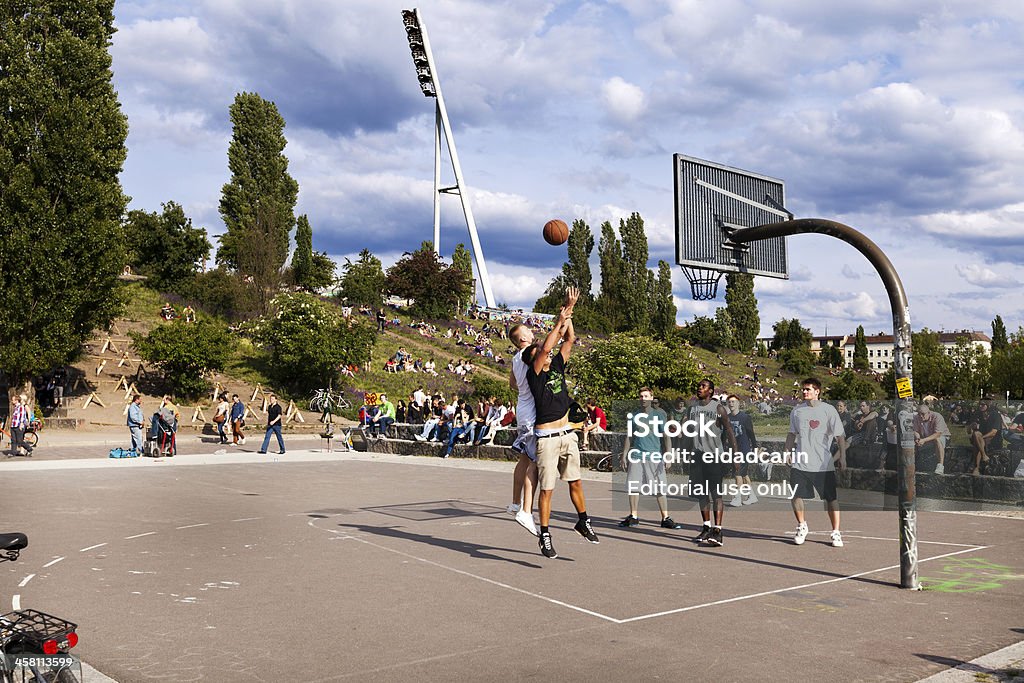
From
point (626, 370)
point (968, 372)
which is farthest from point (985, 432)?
point (968, 372)

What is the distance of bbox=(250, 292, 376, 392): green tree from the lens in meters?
41.6

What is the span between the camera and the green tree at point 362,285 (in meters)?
70.4

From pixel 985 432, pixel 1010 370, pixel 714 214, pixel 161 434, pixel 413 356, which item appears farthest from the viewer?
pixel 1010 370

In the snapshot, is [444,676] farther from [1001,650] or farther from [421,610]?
[1001,650]

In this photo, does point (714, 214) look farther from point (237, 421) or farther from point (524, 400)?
point (237, 421)

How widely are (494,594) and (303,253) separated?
2853 inches

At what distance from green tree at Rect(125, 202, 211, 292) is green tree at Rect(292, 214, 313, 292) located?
1348 centimetres

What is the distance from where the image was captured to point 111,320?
35.1 meters

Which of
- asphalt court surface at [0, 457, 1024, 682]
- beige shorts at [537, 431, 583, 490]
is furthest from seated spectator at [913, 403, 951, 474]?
beige shorts at [537, 431, 583, 490]

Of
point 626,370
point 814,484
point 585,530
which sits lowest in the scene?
point 585,530

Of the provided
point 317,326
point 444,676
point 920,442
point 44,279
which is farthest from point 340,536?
point 317,326

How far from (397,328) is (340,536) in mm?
54310

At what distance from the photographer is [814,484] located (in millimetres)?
9539

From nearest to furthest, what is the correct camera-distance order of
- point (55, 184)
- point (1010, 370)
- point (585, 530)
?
point (585, 530), point (55, 184), point (1010, 370)
